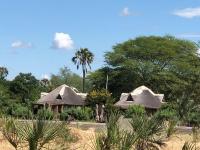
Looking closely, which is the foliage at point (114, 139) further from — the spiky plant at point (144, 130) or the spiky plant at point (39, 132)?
the spiky plant at point (39, 132)

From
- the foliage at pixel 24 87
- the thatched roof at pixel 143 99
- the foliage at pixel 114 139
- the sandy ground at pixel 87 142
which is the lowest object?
the sandy ground at pixel 87 142

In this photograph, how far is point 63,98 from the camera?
224 feet

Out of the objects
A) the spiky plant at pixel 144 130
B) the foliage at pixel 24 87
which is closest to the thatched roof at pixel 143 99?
the foliage at pixel 24 87

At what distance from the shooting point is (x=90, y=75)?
85875 mm

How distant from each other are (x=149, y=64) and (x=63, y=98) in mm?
17045

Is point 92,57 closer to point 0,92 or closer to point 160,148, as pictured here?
point 0,92

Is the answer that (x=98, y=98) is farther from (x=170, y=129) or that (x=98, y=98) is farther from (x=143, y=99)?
(x=170, y=129)

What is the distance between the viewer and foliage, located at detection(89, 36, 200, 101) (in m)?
79.3

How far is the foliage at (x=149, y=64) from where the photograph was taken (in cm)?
7931

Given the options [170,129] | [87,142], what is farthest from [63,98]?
[87,142]

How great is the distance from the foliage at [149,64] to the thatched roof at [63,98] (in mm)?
12512

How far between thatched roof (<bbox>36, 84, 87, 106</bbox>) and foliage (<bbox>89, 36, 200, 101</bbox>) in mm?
12512

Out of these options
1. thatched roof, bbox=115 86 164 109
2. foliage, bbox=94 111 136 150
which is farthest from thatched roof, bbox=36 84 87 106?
foliage, bbox=94 111 136 150

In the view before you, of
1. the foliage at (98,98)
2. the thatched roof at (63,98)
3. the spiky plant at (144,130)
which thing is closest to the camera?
the spiky plant at (144,130)
